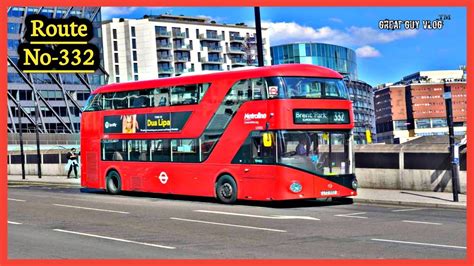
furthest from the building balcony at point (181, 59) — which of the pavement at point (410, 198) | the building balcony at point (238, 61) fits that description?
the pavement at point (410, 198)

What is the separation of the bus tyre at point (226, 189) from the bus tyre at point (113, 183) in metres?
6.29

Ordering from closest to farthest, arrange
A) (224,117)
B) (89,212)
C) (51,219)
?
(51,219), (89,212), (224,117)

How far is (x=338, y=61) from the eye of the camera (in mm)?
111625

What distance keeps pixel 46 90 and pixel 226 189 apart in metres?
97.3

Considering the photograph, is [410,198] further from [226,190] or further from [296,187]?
[226,190]

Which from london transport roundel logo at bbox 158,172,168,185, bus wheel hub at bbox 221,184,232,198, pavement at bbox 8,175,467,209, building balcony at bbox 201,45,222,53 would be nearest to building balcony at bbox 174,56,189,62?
building balcony at bbox 201,45,222,53

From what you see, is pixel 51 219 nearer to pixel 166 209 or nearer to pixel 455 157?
pixel 166 209

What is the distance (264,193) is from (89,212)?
523cm

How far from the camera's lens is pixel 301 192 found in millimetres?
21031

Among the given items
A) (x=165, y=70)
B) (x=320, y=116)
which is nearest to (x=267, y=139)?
(x=320, y=116)

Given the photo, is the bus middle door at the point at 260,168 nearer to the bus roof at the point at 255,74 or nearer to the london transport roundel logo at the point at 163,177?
the bus roof at the point at 255,74

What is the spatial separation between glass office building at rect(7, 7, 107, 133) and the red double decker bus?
81664 millimetres

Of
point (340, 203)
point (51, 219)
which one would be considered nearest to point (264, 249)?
point (51, 219)

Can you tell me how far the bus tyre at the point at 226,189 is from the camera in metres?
22.6
